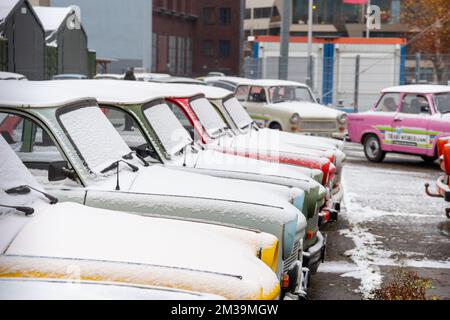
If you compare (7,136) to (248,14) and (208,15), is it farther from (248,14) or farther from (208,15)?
(248,14)

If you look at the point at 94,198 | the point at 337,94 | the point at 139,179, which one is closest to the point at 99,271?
the point at 94,198

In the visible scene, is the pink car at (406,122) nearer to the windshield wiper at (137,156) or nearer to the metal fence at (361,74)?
the windshield wiper at (137,156)

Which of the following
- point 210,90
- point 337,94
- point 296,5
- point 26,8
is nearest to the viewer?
point 210,90

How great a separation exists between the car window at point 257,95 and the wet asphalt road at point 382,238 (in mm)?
3389

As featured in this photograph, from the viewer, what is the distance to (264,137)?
10.8 meters

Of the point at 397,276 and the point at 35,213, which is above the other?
the point at 35,213

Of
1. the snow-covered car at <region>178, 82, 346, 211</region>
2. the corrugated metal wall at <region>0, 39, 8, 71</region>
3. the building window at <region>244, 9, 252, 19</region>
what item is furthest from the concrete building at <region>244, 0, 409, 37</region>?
the snow-covered car at <region>178, 82, 346, 211</region>

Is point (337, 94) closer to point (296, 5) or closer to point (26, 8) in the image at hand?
point (26, 8)

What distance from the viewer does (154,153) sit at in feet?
Result: 24.3

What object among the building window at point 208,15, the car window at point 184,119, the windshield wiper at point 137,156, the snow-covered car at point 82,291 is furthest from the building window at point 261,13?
the snow-covered car at point 82,291

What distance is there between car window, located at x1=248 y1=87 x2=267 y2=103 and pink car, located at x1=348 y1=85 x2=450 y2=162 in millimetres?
1928

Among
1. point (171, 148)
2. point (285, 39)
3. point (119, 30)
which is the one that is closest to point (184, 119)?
point (171, 148)
